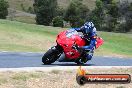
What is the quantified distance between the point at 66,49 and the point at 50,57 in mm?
676

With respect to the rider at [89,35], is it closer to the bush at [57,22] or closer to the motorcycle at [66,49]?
the motorcycle at [66,49]

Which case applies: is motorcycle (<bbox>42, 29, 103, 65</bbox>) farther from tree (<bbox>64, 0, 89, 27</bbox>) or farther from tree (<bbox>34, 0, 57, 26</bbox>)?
tree (<bbox>34, 0, 57, 26</bbox>)

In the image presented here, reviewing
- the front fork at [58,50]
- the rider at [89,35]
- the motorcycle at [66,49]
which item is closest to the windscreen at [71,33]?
the motorcycle at [66,49]

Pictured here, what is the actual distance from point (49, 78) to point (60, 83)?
643 millimetres

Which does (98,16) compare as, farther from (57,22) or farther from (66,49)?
(66,49)

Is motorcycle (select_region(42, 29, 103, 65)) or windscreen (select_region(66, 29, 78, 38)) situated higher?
windscreen (select_region(66, 29, 78, 38))

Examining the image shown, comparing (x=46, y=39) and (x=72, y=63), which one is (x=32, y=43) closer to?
(x=46, y=39)

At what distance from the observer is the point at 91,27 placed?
51.6 ft

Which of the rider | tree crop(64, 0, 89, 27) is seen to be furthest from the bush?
the rider

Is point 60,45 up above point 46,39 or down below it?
above

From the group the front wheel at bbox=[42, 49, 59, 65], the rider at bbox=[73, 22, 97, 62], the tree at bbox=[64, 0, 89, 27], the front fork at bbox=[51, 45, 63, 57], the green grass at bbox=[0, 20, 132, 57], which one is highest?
the rider at bbox=[73, 22, 97, 62]

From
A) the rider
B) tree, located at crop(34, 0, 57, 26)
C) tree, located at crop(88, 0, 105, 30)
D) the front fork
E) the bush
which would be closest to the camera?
the rider

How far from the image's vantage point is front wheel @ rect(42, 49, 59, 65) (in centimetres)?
1574

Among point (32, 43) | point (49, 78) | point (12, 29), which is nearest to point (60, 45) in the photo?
point (49, 78)
